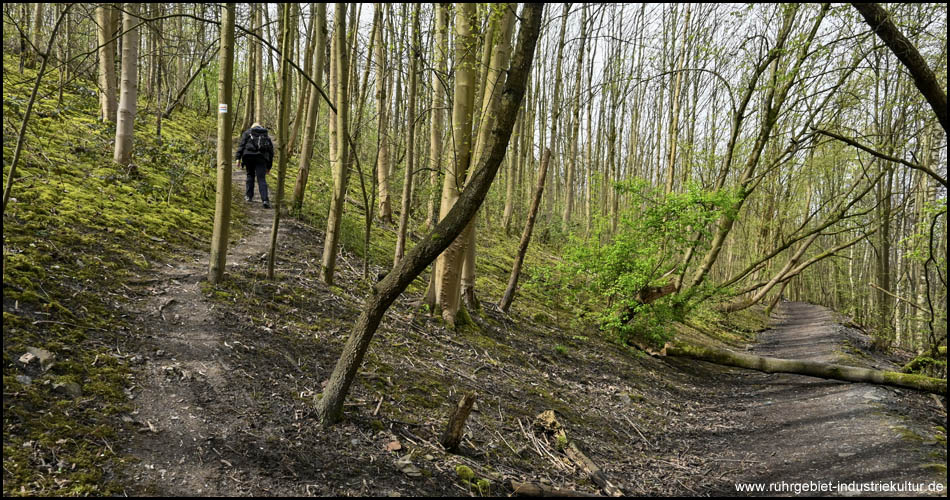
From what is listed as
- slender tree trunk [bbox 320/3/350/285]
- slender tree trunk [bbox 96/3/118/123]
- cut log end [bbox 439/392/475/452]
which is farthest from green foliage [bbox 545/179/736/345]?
slender tree trunk [bbox 96/3/118/123]

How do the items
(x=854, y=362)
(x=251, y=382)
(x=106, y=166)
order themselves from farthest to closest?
(x=854, y=362), (x=106, y=166), (x=251, y=382)


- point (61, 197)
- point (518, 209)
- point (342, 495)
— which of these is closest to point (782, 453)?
point (342, 495)

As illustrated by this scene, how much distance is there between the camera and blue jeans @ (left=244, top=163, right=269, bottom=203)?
9.15 meters

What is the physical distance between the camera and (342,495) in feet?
10.5

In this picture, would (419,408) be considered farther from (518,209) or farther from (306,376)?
(518,209)

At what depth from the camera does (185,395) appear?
3656mm

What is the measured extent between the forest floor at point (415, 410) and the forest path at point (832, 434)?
0.08 feet

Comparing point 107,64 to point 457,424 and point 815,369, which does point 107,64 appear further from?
point 815,369

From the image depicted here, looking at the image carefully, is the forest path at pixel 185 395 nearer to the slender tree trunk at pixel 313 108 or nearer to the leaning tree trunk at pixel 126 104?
the slender tree trunk at pixel 313 108

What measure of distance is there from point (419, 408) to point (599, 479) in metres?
1.76

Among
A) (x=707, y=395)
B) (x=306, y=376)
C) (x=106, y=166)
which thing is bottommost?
(x=707, y=395)

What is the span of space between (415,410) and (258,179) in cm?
635

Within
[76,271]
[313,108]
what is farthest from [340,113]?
[76,271]

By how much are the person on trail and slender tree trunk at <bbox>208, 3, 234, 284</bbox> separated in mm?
3866
